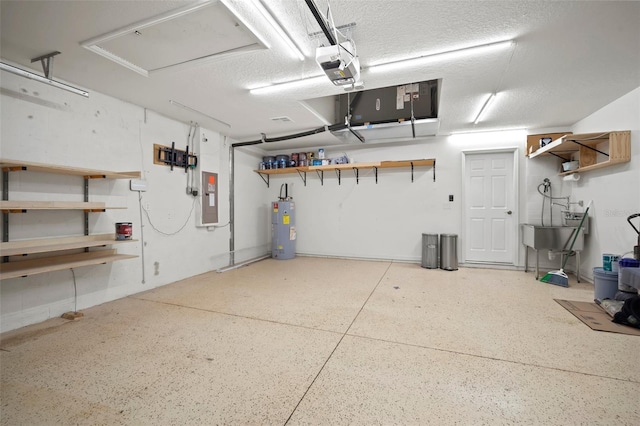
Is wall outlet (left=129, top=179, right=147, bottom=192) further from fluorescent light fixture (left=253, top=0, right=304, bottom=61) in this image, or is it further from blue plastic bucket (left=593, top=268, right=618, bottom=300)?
blue plastic bucket (left=593, top=268, right=618, bottom=300)

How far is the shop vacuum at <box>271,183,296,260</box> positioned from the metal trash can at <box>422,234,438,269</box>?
9.14ft

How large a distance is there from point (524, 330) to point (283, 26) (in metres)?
3.30

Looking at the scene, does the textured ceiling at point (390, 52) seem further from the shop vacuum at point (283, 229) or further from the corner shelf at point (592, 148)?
the shop vacuum at point (283, 229)

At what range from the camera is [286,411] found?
4.76 ft

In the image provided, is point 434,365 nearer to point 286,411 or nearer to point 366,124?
point 286,411

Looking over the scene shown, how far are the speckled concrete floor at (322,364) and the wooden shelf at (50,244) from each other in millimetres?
762

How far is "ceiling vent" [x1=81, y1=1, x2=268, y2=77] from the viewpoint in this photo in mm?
1854

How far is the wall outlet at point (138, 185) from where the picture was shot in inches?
134

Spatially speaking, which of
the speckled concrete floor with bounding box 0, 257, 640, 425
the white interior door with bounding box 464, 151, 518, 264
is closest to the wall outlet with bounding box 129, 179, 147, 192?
the speckled concrete floor with bounding box 0, 257, 640, 425

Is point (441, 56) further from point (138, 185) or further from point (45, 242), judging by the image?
point (45, 242)

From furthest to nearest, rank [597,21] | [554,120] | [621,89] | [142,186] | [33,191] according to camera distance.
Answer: [554,120] → [142,186] → [621,89] → [33,191] → [597,21]

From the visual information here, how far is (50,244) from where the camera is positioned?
251 cm

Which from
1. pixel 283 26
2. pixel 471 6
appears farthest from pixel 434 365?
pixel 283 26

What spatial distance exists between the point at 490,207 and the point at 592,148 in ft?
5.20
